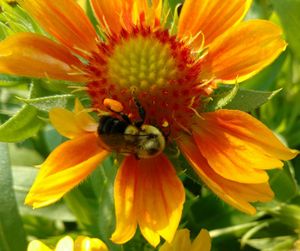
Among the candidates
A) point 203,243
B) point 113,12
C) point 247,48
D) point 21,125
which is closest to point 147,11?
point 113,12

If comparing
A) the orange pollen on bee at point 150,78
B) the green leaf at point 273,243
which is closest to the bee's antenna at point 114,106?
the orange pollen on bee at point 150,78

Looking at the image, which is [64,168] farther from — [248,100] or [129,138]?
[248,100]

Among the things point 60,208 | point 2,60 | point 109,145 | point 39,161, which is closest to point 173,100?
point 109,145

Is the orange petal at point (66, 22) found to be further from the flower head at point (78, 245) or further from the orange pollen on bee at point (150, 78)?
the flower head at point (78, 245)

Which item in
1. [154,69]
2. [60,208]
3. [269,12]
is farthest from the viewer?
[269,12]

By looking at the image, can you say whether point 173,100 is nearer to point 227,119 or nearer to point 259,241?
point 227,119
